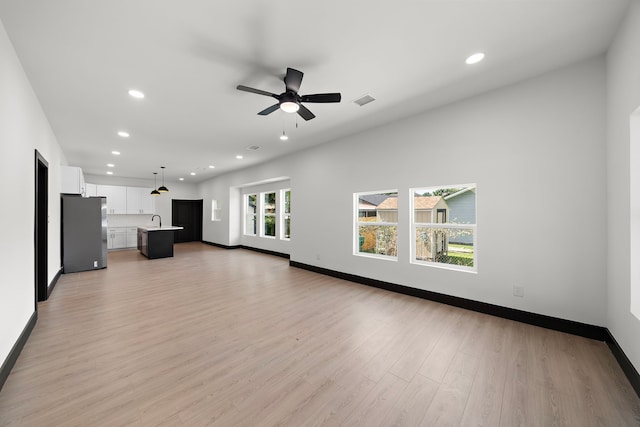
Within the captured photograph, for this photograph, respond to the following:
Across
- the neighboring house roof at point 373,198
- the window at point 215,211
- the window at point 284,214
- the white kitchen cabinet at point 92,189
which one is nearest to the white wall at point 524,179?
the neighboring house roof at point 373,198

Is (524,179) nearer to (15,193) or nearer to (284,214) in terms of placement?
(15,193)

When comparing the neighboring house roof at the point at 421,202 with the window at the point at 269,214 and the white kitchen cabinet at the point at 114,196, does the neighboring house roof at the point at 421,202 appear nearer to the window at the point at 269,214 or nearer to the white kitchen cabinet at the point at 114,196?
the window at the point at 269,214

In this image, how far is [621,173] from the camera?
2.10 m

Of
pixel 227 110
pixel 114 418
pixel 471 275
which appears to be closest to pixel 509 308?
pixel 471 275

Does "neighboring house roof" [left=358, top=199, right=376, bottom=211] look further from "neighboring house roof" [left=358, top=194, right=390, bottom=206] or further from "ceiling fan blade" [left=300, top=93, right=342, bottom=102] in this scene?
"ceiling fan blade" [left=300, top=93, right=342, bottom=102]

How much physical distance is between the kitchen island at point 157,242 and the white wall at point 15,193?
14.5 ft

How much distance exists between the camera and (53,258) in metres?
4.34

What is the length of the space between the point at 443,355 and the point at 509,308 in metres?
1.36

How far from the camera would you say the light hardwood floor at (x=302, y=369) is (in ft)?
5.19

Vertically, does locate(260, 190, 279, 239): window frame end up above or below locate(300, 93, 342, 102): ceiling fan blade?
below

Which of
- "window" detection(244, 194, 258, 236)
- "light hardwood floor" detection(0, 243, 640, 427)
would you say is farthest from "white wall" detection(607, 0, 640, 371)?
"window" detection(244, 194, 258, 236)

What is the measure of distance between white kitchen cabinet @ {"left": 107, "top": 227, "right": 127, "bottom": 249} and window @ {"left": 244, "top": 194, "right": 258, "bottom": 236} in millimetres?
4430

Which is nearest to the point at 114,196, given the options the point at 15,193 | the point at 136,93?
the point at 136,93

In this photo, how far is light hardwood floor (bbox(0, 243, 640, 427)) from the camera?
5.19 feet
